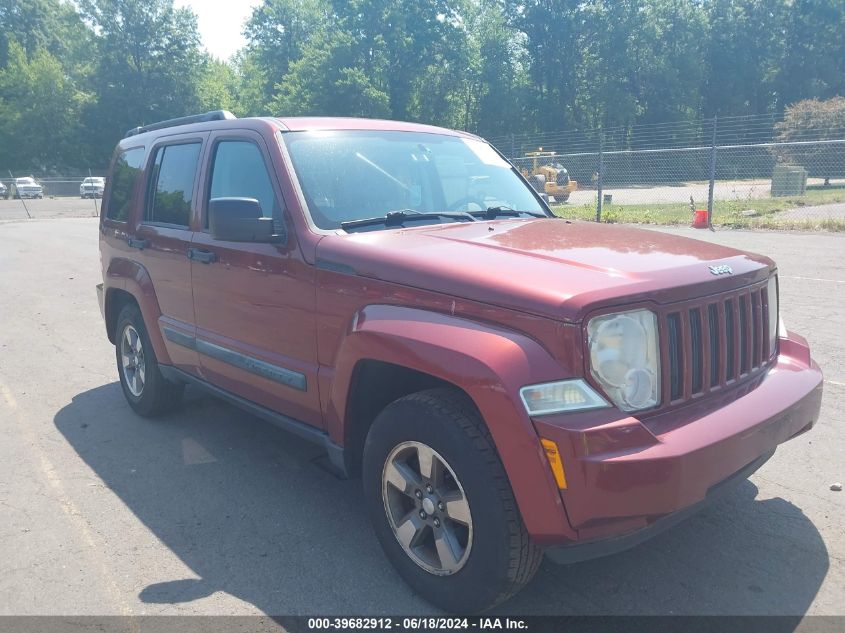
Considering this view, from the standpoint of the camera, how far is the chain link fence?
18.2 m

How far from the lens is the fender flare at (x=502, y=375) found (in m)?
2.38

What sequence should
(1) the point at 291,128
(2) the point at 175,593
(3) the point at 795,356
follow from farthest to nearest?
(1) the point at 291,128 < (3) the point at 795,356 < (2) the point at 175,593

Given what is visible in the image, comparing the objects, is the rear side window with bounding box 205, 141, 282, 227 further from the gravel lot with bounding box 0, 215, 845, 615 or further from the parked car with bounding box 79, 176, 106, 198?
the parked car with bounding box 79, 176, 106, 198

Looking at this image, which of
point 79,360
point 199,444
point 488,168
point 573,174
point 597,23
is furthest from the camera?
point 597,23

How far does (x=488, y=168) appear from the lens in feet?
14.7

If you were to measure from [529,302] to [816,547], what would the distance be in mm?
1944

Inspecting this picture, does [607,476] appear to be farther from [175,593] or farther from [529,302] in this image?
[175,593]

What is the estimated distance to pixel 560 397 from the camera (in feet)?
7.86

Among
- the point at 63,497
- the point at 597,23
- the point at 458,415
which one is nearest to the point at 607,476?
the point at 458,415

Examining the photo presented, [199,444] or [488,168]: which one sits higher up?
[488,168]

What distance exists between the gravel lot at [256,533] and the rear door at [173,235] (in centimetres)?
78

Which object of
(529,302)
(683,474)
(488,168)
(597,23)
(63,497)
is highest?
(597,23)

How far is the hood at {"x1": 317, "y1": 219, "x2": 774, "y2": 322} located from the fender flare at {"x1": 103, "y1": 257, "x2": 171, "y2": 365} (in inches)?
81.7

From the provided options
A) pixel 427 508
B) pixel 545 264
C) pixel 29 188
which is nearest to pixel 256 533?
pixel 427 508
